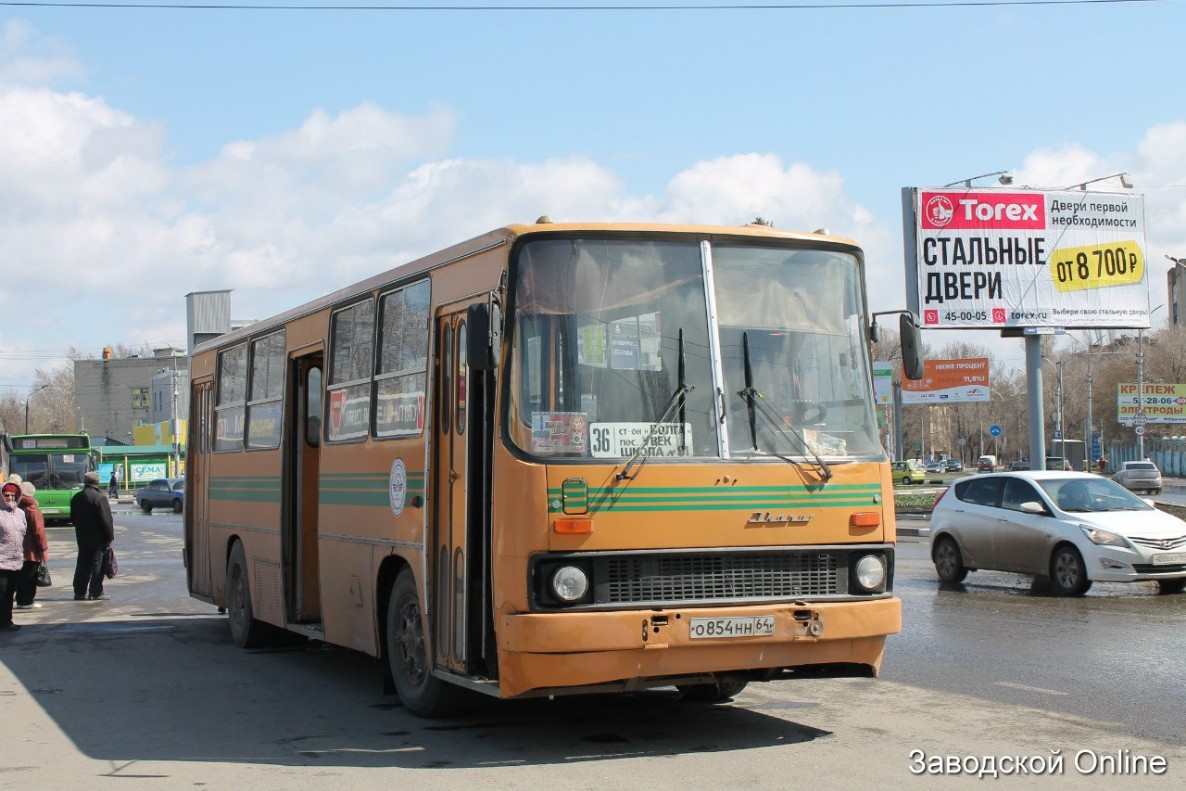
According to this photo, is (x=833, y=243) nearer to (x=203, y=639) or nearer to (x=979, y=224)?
(x=203, y=639)

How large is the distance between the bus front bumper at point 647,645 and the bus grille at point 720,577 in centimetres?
10

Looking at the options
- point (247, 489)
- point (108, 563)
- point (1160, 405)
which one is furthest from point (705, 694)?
point (1160, 405)

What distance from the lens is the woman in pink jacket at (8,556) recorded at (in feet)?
49.8

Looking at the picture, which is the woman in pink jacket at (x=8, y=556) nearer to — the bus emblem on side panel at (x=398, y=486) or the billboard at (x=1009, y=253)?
the bus emblem on side panel at (x=398, y=486)

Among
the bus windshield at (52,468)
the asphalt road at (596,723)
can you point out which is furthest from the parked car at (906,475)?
the asphalt road at (596,723)

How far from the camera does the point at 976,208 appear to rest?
33531 mm

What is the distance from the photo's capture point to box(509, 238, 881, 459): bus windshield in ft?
25.4

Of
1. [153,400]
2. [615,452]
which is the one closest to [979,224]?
[615,452]

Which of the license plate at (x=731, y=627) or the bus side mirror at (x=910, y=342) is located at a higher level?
the bus side mirror at (x=910, y=342)

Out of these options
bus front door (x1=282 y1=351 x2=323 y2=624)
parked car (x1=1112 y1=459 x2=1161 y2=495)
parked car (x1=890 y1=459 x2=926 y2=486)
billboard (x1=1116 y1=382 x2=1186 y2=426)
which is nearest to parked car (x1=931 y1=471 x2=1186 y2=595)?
bus front door (x1=282 y1=351 x2=323 y2=624)

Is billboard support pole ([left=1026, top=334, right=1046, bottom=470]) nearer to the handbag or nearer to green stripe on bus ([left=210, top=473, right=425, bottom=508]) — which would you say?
the handbag

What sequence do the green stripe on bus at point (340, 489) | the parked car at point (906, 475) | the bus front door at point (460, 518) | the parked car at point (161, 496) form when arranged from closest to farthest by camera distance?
the bus front door at point (460, 518)
the green stripe on bus at point (340, 489)
the parked car at point (161, 496)
the parked car at point (906, 475)

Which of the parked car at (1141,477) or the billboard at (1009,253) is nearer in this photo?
the billboard at (1009,253)

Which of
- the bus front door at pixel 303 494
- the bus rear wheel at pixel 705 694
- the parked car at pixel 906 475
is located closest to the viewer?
the bus rear wheel at pixel 705 694
